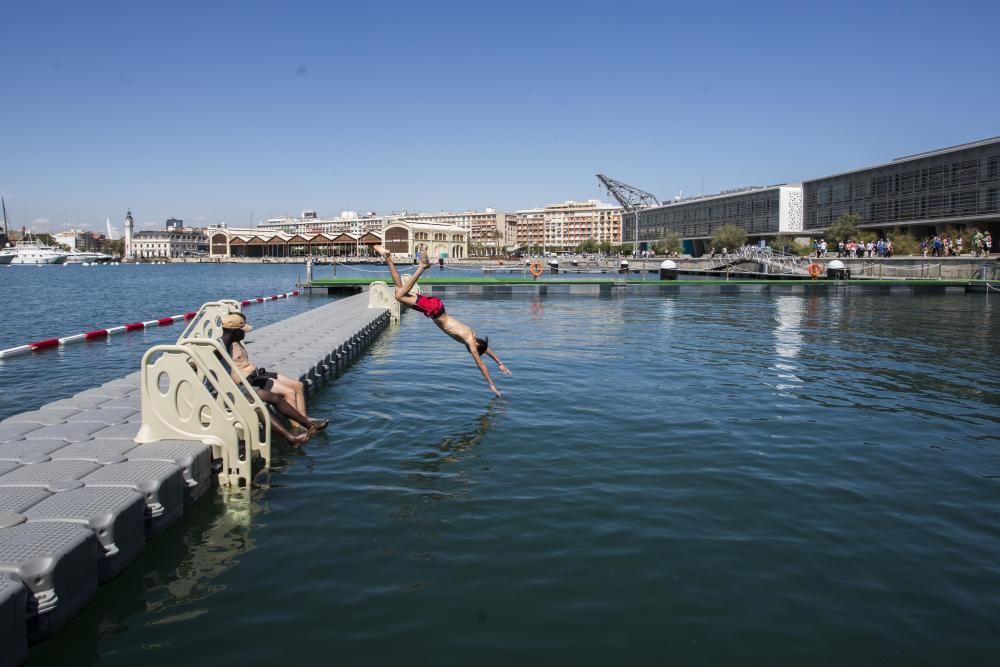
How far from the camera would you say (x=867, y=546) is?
21.0 ft

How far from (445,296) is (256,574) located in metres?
37.3

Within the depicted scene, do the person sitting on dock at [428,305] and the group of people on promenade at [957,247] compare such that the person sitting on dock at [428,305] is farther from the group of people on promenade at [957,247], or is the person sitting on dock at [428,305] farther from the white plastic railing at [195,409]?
the group of people on promenade at [957,247]

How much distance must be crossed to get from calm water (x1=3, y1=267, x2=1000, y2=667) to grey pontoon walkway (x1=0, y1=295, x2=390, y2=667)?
0.87 ft

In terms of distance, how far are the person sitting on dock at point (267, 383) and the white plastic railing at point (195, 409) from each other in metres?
1.33

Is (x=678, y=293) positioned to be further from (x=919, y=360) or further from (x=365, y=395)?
(x=365, y=395)

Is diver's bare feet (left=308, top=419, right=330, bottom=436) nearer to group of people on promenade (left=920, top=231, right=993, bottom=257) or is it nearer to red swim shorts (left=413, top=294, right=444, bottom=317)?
red swim shorts (left=413, top=294, right=444, bottom=317)

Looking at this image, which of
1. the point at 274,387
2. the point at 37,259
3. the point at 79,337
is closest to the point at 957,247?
the point at 79,337

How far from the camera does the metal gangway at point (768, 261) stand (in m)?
59.7

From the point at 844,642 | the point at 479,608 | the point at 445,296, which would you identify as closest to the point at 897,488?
the point at 844,642

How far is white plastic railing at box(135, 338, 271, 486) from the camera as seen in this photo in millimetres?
7273

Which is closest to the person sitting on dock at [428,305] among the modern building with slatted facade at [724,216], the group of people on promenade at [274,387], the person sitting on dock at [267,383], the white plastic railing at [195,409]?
the group of people on promenade at [274,387]

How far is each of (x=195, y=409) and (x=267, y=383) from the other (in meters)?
1.98

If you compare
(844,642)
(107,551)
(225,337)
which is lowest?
(844,642)

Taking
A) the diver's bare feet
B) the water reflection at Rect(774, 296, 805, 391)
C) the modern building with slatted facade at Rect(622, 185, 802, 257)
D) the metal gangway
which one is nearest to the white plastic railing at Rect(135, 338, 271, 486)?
the diver's bare feet
